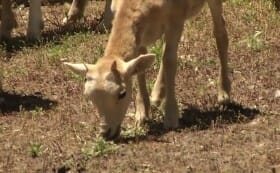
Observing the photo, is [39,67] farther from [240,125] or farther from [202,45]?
[240,125]

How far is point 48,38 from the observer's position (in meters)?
14.3

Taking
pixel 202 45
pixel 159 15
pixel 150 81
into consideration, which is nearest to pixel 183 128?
pixel 159 15

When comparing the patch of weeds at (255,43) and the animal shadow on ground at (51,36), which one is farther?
the animal shadow on ground at (51,36)

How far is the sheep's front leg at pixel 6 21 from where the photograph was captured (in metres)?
14.6

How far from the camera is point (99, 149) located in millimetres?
8750

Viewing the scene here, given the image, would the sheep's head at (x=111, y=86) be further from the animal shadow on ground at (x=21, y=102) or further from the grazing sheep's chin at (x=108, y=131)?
the animal shadow on ground at (x=21, y=102)

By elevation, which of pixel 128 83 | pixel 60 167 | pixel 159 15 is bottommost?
pixel 60 167

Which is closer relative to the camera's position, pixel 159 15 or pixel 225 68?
pixel 159 15

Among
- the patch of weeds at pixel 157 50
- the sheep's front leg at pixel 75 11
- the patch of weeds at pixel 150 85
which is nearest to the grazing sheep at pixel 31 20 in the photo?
the sheep's front leg at pixel 75 11

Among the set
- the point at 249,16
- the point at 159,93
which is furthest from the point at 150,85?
the point at 249,16

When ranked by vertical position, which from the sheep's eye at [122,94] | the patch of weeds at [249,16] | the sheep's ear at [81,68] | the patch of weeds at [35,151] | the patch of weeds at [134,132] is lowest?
the patch of weeds at [35,151]

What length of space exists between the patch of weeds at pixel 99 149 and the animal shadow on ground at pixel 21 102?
2.16 m

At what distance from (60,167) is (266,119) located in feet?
8.32

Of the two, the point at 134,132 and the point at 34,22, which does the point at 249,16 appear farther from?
the point at 134,132
